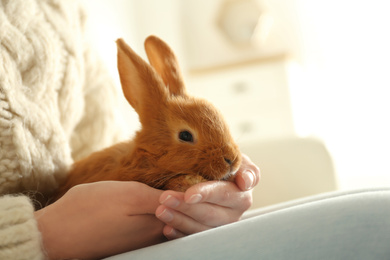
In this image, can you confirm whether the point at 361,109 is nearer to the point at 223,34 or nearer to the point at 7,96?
the point at 223,34

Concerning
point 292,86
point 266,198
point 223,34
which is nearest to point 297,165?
point 266,198

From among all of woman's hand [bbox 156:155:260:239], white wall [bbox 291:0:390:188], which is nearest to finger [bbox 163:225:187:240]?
woman's hand [bbox 156:155:260:239]

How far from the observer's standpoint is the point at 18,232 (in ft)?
1.79

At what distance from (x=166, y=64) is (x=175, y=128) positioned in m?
0.14

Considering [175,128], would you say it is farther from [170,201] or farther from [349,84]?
[349,84]

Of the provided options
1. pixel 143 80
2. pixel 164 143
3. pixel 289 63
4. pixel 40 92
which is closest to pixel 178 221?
pixel 164 143

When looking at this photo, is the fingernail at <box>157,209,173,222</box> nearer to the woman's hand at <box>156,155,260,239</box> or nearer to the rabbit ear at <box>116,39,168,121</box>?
the woman's hand at <box>156,155,260,239</box>

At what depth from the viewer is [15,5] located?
74cm

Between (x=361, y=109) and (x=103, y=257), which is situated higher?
(x=103, y=257)

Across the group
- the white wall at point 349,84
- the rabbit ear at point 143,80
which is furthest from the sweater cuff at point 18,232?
the white wall at point 349,84

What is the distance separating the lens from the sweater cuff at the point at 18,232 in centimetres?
54

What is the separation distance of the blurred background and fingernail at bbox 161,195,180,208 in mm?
1626

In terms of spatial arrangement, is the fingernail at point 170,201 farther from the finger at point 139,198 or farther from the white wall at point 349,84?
the white wall at point 349,84

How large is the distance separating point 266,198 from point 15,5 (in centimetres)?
75
